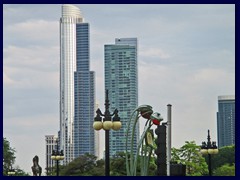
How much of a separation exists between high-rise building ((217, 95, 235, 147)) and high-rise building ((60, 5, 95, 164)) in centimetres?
3027

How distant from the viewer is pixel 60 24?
484 feet

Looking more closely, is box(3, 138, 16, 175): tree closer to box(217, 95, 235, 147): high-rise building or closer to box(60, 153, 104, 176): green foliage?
box(60, 153, 104, 176): green foliage

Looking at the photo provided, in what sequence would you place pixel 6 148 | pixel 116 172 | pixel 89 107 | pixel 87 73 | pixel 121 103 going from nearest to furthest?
pixel 116 172 → pixel 6 148 → pixel 121 103 → pixel 89 107 → pixel 87 73

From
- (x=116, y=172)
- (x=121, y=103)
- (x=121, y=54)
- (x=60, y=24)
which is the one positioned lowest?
(x=116, y=172)

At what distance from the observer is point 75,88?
125 m

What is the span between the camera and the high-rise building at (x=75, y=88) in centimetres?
11844

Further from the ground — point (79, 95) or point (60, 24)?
point (60, 24)

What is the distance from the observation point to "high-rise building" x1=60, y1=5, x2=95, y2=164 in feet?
389

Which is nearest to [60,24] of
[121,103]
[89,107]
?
[89,107]

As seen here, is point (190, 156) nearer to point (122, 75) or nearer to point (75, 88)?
point (122, 75)

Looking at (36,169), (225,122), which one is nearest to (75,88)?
(225,122)
